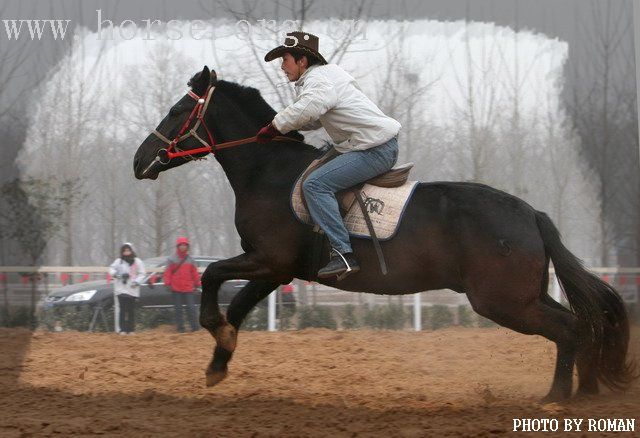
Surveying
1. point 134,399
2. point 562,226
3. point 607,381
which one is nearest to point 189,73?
point 562,226

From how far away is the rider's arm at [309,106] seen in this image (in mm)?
6156

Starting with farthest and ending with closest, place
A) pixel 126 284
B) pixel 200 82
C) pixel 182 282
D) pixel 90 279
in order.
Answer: pixel 90 279, pixel 126 284, pixel 182 282, pixel 200 82

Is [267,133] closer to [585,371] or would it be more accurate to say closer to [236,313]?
[236,313]

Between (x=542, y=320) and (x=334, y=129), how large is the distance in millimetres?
2085

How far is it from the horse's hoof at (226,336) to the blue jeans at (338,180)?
1.08 meters

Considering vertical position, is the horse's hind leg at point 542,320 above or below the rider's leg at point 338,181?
below

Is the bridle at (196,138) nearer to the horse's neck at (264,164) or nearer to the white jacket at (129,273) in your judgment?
the horse's neck at (264,164)

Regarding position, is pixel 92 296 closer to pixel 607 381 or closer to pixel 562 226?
pixel 562 226

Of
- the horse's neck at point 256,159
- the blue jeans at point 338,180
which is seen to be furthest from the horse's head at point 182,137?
the blue jeans at point 338,180

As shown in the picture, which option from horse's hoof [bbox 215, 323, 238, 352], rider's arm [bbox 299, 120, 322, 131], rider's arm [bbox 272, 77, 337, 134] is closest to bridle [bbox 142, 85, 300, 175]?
rider's arm [bbox 299, 120, 322, 131]

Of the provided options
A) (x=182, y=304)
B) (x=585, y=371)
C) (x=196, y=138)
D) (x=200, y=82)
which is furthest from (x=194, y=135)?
(x=182, y=304)

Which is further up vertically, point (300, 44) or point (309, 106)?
point (300, 44)

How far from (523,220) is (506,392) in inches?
68.9

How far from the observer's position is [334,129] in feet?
21.2
